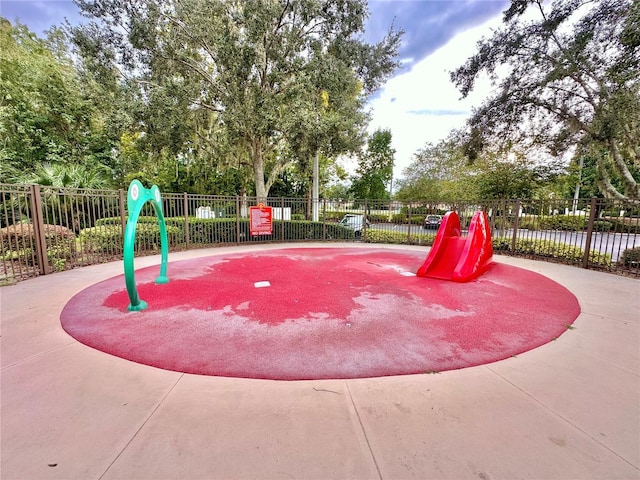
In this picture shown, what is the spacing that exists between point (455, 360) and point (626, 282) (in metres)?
6.61

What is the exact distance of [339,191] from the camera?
1827 inches

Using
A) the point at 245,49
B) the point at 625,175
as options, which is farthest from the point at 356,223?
the point at 625,175

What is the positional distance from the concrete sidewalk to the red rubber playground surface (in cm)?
23

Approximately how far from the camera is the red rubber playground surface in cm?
283

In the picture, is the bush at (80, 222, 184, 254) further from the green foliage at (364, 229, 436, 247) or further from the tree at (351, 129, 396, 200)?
the tree at (351, 129, 396, 200)

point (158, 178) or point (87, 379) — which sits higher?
point (158, 178)

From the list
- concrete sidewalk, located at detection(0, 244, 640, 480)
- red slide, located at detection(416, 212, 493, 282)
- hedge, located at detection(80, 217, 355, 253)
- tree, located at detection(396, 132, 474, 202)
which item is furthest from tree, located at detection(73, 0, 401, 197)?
tree, located at detection(396, 132, 474, 202)

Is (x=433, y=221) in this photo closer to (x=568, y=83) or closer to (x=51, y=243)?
(x=568, y=83)

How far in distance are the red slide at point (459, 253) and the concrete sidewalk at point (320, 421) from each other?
10.7ft

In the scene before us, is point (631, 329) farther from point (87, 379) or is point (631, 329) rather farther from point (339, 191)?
point (339, 191)

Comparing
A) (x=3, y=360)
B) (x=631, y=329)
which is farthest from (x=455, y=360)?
(x=3, y=360)

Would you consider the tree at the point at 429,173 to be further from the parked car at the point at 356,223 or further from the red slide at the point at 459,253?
the red slide at the point at 459,253

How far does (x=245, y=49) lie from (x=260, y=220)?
21.1 feet

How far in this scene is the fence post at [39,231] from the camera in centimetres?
605
